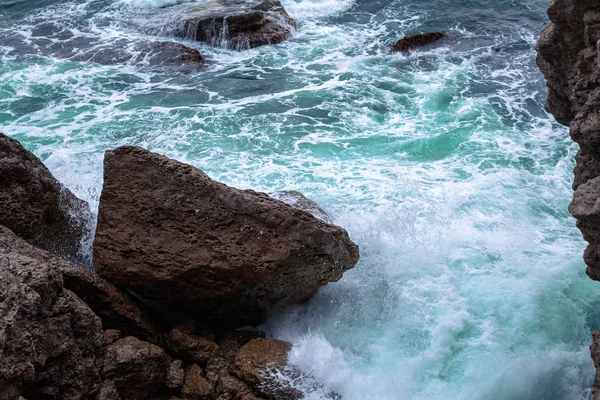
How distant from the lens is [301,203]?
29.1ft

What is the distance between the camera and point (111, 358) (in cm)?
591

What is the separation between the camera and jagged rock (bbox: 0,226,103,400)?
4.48 meters

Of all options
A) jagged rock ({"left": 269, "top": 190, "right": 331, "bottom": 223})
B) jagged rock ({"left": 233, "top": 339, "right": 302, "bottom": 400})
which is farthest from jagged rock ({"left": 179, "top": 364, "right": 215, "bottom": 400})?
jagged rock ({"left": 269, "top": 190, "right": 331, "bottom": 223})

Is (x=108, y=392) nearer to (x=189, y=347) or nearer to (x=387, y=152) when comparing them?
(x=189, y=347)

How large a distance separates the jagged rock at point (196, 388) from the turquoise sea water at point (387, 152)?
923 mm

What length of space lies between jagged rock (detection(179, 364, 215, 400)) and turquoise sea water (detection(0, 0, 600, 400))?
0.92 metres

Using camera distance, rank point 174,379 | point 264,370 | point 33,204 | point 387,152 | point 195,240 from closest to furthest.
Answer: point 174,379, point 264,370, point 195,240, point 33,204, point 387,152

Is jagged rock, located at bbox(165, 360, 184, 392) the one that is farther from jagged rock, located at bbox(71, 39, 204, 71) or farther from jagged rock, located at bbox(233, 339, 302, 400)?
jagged rock, located at bbox(71, 39, 204, 71)

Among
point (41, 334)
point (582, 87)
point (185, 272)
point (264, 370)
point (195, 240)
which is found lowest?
point (264, 370)

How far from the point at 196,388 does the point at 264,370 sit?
0.69m

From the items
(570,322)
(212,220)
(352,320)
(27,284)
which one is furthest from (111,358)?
(570,322)

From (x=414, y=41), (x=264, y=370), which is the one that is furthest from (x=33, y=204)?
(x=414, y=41)

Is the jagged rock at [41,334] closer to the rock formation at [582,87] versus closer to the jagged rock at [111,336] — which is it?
the jagged rock at [111,336]

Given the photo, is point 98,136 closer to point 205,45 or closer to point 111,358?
point 205,45
